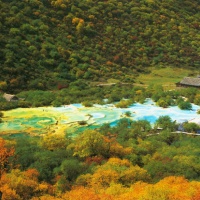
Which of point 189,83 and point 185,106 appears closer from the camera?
point 185,106

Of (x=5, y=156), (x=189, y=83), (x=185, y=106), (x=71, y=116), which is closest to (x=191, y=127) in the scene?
(x=185, y=106)

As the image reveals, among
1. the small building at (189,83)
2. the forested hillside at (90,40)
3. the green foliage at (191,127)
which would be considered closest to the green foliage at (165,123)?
the green foliage at (191,127)

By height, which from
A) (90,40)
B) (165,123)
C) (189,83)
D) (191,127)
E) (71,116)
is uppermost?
(90,40)

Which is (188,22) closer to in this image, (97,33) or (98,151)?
(97,33)

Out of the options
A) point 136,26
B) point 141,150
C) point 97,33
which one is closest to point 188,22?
point 136,26

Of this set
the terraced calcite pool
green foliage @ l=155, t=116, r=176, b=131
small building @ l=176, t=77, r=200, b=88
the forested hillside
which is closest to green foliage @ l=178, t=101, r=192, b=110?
the terraced calcite pool

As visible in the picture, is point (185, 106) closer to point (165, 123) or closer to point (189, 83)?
point (165, 123)
